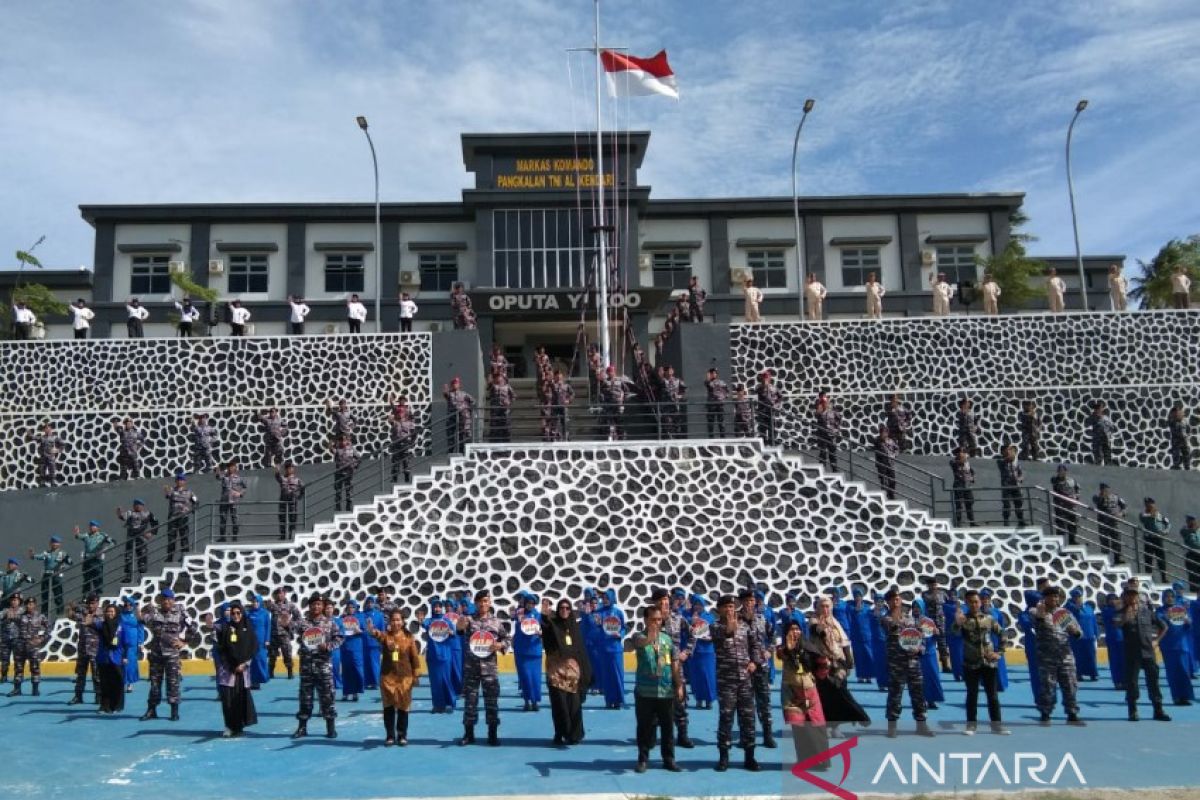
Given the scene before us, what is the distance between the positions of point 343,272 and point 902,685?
29.1 m

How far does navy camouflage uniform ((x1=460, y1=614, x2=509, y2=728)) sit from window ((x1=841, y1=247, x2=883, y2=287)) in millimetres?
28216

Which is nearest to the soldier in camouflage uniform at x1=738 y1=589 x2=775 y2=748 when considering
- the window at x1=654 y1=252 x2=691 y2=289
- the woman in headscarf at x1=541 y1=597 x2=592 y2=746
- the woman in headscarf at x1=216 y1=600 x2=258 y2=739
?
the woman in headscarf at x1=541 y1=597 x2=592 y2=746

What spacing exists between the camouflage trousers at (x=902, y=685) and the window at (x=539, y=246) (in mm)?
24049

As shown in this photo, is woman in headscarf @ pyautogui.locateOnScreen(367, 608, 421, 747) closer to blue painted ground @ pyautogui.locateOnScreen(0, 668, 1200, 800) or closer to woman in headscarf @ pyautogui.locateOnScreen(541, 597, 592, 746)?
blue painted ground @ pyautogui.locateOnScreen(0, 668, 1200, 800)

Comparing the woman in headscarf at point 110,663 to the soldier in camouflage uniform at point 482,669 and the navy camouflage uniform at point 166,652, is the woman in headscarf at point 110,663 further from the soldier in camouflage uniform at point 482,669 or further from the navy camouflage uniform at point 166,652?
the soldier in camouflage uniform at point 482,669

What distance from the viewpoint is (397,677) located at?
12.5m

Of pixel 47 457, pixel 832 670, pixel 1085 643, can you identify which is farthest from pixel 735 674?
pixel 47 457

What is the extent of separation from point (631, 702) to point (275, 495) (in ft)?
36.5

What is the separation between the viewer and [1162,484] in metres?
24.5

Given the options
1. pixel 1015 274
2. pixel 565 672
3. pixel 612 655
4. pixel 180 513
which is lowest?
pixel 612 655

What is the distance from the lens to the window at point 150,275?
38.2 meters

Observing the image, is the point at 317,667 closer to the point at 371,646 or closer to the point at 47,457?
the point at 371,646

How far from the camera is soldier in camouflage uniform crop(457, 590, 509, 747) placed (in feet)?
41.7

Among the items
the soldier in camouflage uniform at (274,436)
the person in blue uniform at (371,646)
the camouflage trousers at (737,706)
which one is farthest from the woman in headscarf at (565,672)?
the soldier in camouflage uniform at (274,436)
